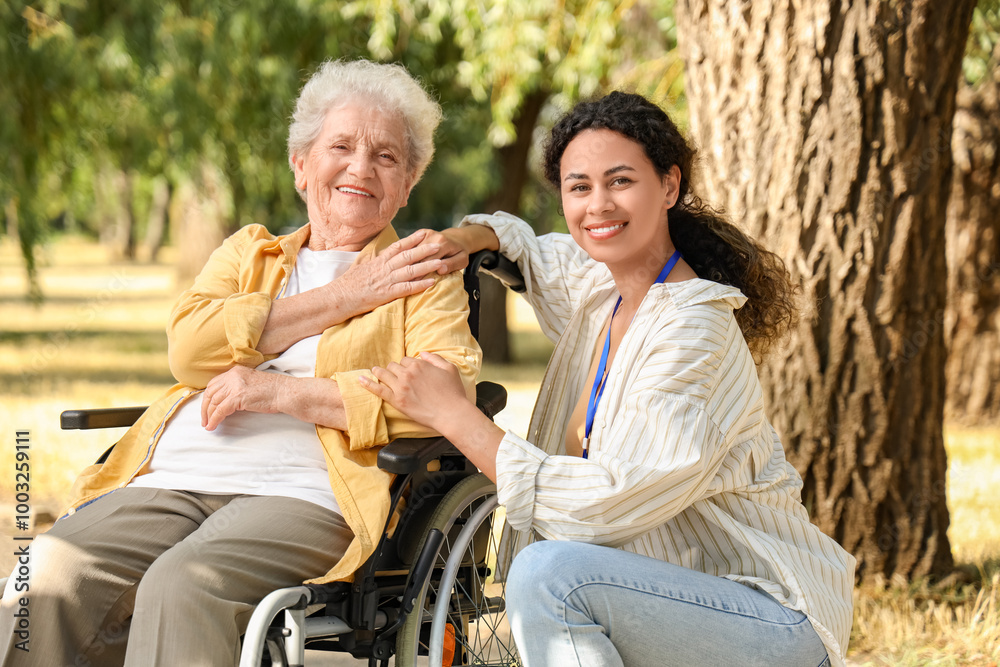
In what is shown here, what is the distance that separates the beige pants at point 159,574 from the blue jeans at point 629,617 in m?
0.50

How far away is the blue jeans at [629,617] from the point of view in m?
1.86

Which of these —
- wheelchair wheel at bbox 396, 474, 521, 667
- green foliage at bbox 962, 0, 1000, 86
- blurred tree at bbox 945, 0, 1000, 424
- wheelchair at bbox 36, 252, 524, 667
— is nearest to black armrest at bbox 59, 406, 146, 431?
wheelchair at bbox 36, 252, 524, 667

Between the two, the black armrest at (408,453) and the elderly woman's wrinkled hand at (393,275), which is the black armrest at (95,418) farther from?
the black armrest at (408,453)

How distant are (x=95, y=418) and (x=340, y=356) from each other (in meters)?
0.61

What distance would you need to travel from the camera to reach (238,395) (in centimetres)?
225

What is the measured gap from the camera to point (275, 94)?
9.05m

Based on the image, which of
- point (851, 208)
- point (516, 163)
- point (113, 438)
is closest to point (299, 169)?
point (851, 208)

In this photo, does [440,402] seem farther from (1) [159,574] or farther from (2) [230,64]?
(2) [230,64]

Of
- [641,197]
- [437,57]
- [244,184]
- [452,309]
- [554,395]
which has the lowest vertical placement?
[554,395]

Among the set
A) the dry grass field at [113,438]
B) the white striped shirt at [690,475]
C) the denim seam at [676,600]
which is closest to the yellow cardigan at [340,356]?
the white striped shirt at [690,475]

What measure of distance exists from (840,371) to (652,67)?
15.3 ft

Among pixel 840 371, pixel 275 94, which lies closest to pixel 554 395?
pixel 840 371

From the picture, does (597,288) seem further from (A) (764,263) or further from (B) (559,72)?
(B) (559,72)

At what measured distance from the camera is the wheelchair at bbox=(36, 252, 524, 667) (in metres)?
1.96
